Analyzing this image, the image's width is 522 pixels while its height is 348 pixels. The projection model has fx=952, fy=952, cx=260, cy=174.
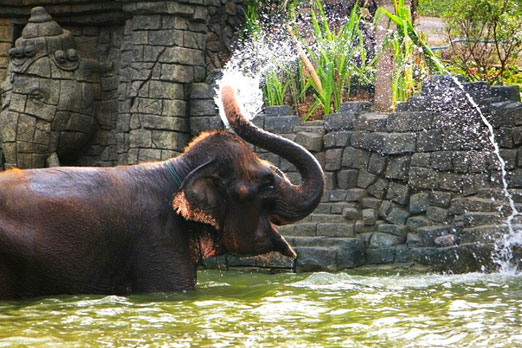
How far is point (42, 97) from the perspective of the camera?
13.1m

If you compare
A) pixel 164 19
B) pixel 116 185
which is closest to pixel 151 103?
pixel 164 19

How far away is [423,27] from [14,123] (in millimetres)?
9772

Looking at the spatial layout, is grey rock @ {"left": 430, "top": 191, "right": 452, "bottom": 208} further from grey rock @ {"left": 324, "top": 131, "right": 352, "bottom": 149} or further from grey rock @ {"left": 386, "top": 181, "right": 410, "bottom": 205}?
grey rock @ {"left": 324, "top": 131, "right": 352, "bottom": 149}

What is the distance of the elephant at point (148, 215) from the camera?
18.9ft

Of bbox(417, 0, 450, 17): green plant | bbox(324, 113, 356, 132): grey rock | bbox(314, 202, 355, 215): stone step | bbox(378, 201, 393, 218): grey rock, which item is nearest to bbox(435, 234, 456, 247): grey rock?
bbox(378, 201, 393, 218): grey rock

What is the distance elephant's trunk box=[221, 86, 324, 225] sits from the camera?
6.35 meters

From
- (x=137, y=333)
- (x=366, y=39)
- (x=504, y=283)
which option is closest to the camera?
(x=137, y=333)

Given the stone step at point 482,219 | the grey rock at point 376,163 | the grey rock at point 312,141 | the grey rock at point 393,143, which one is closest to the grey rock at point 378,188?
the grey rock at point 376,163

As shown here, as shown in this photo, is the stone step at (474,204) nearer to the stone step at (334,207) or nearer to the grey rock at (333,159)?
the stone step at (334,207)

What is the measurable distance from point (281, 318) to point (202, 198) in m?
1.17

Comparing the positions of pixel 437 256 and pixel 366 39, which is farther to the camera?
pixel 366 39

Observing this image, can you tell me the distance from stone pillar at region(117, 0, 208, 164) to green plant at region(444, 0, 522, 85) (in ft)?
11.4

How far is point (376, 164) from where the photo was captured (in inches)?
416

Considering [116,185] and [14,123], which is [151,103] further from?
[116,185]
